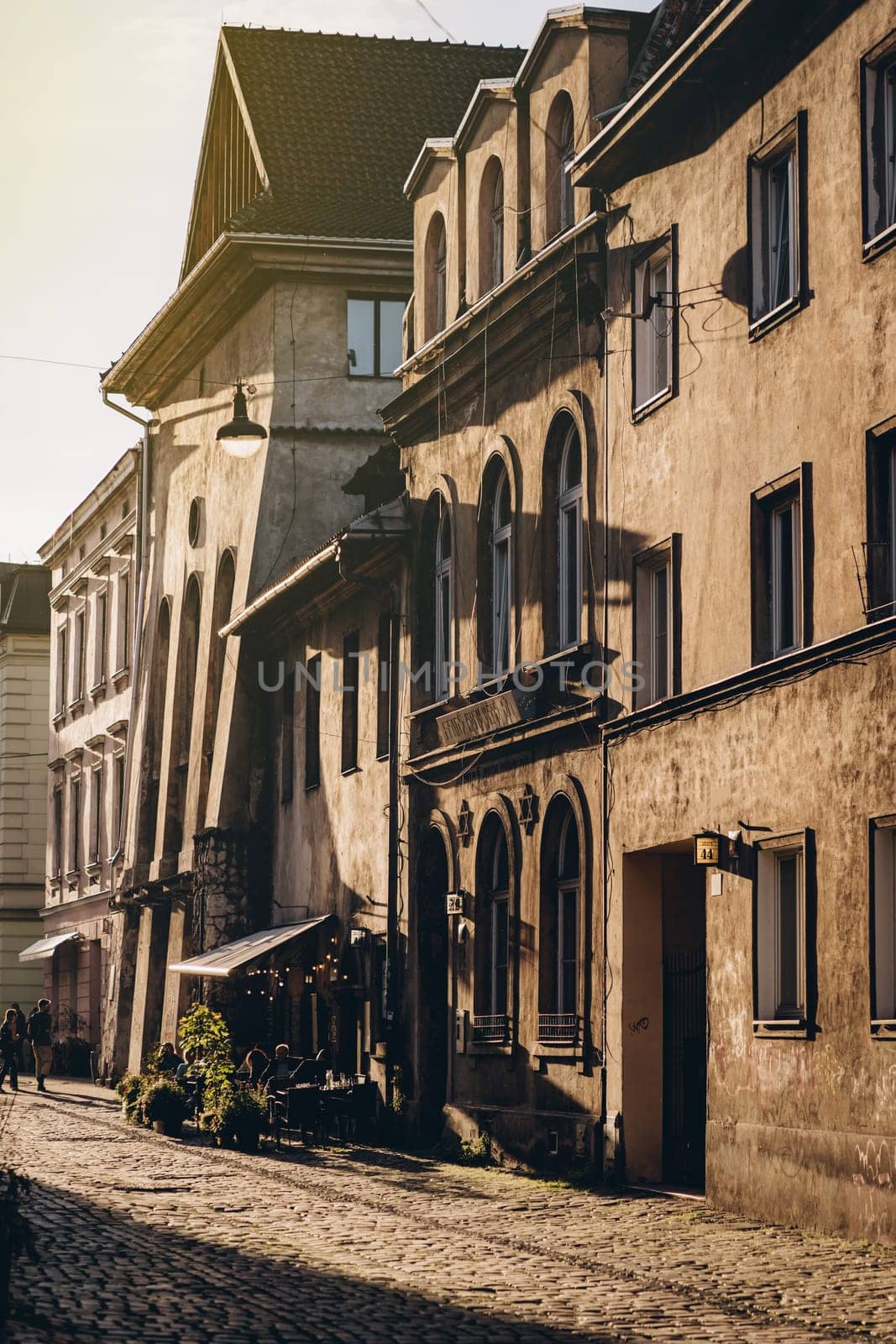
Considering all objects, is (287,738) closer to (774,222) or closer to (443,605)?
(443,605)

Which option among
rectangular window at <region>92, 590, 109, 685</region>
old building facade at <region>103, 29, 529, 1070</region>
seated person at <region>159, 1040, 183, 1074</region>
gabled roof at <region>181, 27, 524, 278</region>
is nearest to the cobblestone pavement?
seated person at <region>159, 1040, 183, 1074</region>

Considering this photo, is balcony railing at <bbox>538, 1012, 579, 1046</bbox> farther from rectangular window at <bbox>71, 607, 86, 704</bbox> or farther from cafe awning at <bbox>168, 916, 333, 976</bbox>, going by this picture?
rectangular window at <bbox>71, 607, 86, 704</bbox>

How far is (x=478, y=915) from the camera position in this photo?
2431 cm

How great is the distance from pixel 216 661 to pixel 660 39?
59.6ft

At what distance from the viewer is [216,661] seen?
124ft

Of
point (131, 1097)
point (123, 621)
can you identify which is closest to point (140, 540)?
point (123, 621)

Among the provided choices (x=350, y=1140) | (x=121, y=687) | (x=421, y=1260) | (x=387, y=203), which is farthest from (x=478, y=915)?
(x=121, y=687)

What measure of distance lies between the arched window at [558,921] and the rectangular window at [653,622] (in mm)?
2235

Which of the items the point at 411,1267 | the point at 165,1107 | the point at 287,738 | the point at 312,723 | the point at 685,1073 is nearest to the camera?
the point at 411,1267

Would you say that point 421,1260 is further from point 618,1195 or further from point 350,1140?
point 350,1140

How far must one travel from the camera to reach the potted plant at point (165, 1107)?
26.7 m

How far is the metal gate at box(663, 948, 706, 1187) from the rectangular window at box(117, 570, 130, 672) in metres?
27.6

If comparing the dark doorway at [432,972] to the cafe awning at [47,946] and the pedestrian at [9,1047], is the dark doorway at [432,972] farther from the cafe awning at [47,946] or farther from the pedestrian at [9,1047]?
the cafe awning at [47,946]

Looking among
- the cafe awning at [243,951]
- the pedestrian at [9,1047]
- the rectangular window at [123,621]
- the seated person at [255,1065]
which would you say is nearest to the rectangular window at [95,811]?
the rectangular window at [123,621]
